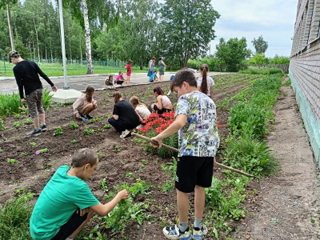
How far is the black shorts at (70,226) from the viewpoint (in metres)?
2.18

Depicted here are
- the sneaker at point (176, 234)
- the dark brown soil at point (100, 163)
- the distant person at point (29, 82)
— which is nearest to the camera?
the sneaker at point (176, 234)

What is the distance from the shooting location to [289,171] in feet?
12.7

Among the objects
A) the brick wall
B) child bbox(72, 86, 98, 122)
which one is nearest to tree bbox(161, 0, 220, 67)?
the brick wall

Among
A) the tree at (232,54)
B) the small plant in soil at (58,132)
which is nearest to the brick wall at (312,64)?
the small plant in soil at (58,132)

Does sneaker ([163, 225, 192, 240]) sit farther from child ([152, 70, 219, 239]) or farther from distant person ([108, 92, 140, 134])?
distant person ([108, 92, 140, 134])

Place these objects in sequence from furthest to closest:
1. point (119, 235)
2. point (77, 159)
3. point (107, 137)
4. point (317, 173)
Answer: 1. point (107, 137)
2. point (317, 173)
3. point (119, 235)
4. point (77, 159)

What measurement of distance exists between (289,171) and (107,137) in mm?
3785

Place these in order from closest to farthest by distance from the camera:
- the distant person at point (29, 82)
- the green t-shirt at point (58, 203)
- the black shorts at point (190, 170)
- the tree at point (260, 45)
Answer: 1. the green t-shirt at point (58, 203)
2. the black shorts at point (190, 170)
3. the distant person at point (29, 82)
4. the tree at point (260, 45)

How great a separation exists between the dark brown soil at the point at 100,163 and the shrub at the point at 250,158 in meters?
1.17

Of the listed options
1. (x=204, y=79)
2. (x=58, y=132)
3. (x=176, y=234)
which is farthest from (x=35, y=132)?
(x=176, y=234)

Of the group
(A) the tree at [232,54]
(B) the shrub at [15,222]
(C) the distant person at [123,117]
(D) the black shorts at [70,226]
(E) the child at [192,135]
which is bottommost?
(B) the shrub at [15,222]

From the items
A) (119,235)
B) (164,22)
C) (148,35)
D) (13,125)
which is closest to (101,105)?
(13,125)

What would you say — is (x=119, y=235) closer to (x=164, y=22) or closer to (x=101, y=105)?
(x=101, y=105)

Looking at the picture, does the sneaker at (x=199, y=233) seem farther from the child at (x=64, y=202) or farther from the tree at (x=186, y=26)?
the tree at (x=186, y=26)
